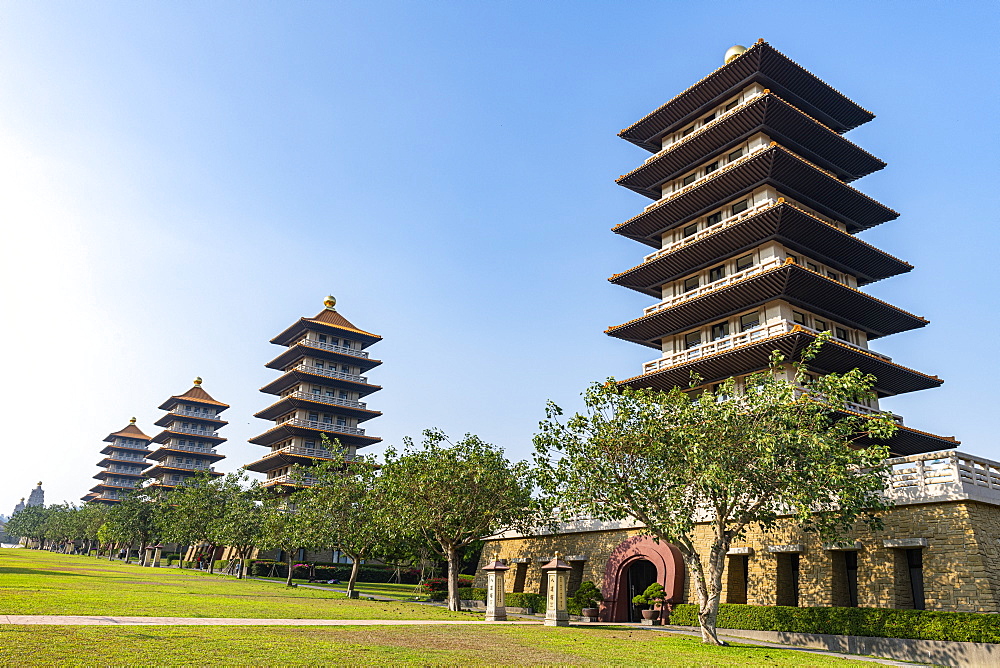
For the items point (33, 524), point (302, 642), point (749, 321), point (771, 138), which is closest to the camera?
point (302, 642)

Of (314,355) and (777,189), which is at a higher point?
(777,189)

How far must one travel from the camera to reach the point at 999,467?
24594 millimetres

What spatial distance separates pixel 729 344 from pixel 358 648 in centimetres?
2942

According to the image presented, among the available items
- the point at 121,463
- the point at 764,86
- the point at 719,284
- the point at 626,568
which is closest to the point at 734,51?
the point at 764,86

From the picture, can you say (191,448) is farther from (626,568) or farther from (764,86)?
(764,86)

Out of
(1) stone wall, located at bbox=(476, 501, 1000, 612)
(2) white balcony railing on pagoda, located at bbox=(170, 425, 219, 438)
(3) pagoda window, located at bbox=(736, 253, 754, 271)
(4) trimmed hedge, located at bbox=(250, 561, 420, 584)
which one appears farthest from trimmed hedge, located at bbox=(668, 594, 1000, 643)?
(2) white balcony railing on pagoda, located at bbox=(170, 425, 219, 438)

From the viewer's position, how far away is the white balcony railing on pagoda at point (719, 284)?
128 ft

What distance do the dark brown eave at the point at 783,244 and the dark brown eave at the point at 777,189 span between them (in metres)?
3.72

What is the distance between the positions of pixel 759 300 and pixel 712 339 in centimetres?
415

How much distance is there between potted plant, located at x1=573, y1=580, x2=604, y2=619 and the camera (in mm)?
32938

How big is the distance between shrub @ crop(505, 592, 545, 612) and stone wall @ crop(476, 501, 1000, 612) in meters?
8.35

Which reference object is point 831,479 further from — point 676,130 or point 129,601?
point 676,130

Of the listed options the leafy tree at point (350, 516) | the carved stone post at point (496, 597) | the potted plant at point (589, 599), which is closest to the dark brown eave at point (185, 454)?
the leafy tree at point (350, 516)

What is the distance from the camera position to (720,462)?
23188 mm
